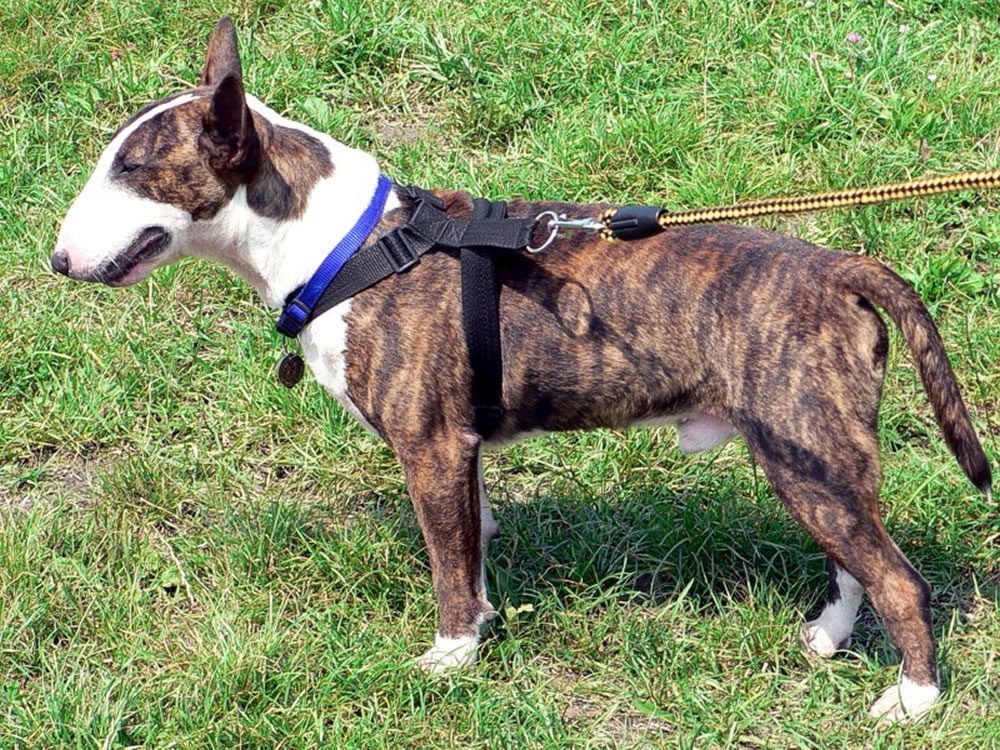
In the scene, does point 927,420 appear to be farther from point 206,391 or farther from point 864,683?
point 206,391

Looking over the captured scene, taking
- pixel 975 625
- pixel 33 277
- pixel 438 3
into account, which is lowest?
pixel 975 625

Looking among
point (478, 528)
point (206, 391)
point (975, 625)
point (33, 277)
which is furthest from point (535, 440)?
point (33, 277)

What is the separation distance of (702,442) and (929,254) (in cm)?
184

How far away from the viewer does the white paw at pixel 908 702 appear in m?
3.62

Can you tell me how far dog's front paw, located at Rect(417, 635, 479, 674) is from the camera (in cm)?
383

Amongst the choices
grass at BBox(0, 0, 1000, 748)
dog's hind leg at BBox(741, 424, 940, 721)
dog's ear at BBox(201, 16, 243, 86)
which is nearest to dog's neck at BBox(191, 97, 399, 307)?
dog's ear at BBox(201, 16, 243, 86)

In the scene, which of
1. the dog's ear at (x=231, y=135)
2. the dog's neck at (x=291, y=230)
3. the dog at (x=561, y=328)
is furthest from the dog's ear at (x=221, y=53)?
the dog's ear at (x=231, y=135)

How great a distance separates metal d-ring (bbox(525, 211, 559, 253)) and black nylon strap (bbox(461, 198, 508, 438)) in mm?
104

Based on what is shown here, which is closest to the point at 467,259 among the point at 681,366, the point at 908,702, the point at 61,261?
the point at 681,366

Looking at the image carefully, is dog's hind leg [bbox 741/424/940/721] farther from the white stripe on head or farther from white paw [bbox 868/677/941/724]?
the white stripe on head

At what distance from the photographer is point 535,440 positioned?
184 inches

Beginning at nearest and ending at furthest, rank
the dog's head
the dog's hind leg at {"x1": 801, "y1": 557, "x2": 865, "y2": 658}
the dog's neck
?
the dog's head, the dog's neck, the dog's hind leg at {"x1": 801, "y1": 557, "x2": 865, "y2": 658}

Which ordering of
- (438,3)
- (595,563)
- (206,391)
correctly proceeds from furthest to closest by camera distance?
(438,3) < (206,391) < (595,563)

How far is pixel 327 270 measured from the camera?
11.9 feet
